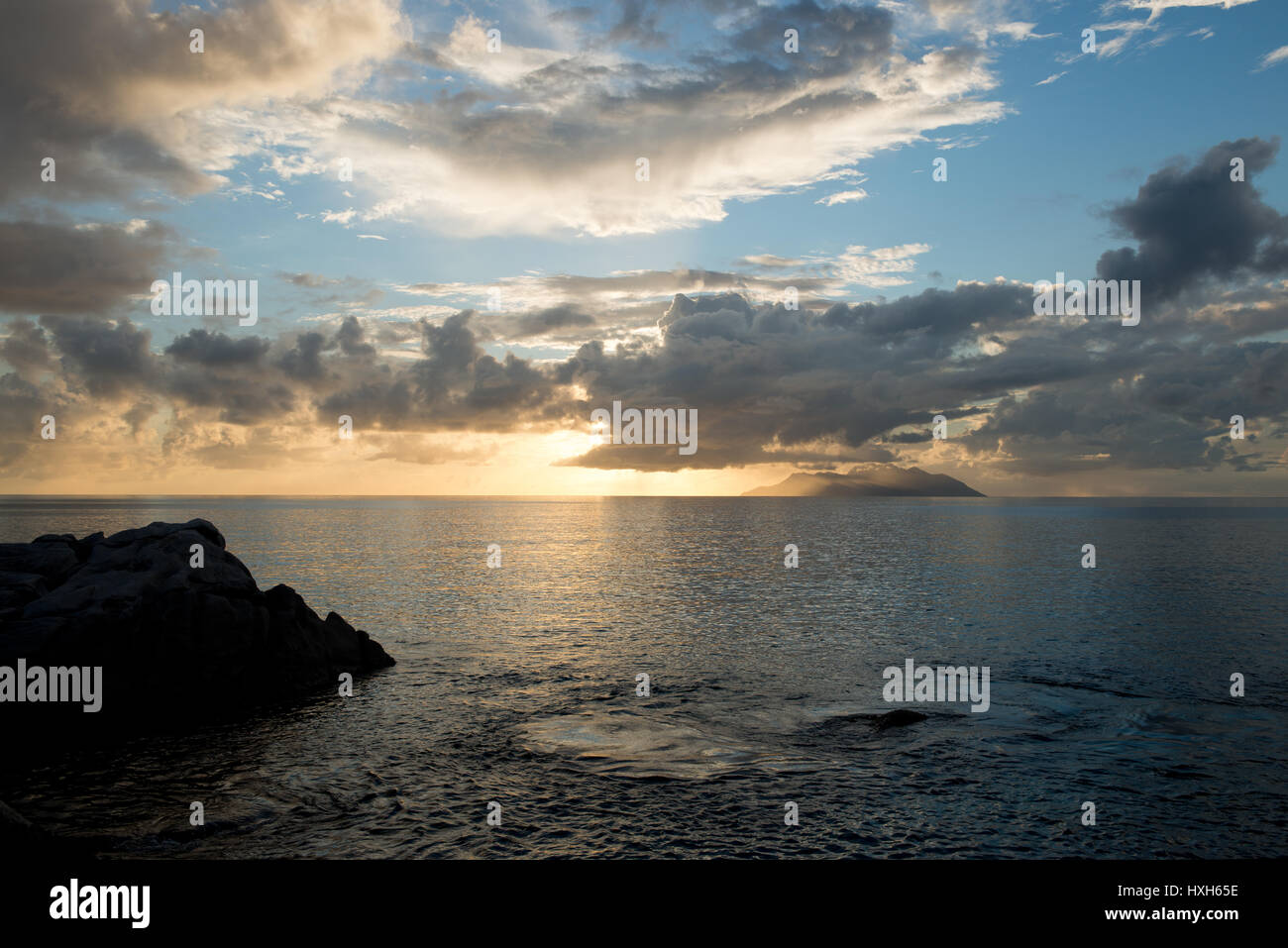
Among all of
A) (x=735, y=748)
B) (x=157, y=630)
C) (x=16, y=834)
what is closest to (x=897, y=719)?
(x=735, y=748)

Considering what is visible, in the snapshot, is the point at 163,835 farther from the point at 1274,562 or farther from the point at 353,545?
the point at 1274,562

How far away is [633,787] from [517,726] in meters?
8.04

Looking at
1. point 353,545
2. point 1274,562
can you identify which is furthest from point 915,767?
point 353,545

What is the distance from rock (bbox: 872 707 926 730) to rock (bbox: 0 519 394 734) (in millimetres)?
25451

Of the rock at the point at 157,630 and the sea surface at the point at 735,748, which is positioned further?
the rock at the point at 157,630

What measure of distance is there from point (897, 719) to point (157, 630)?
31.0 metres

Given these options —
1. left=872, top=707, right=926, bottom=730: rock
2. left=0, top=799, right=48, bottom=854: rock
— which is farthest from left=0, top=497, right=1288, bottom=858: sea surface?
left=0, top=799, right=48, bottom=854: rock

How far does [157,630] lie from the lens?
31.2 meters

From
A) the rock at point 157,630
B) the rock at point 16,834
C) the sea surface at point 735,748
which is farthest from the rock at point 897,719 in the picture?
the rock at point 157,630

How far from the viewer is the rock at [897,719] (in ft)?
93.6

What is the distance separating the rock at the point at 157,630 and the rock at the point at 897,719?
25.5 metres

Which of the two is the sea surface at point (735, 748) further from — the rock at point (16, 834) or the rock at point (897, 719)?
the rock at point (16, 834)

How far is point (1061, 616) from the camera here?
54062 millimetres
